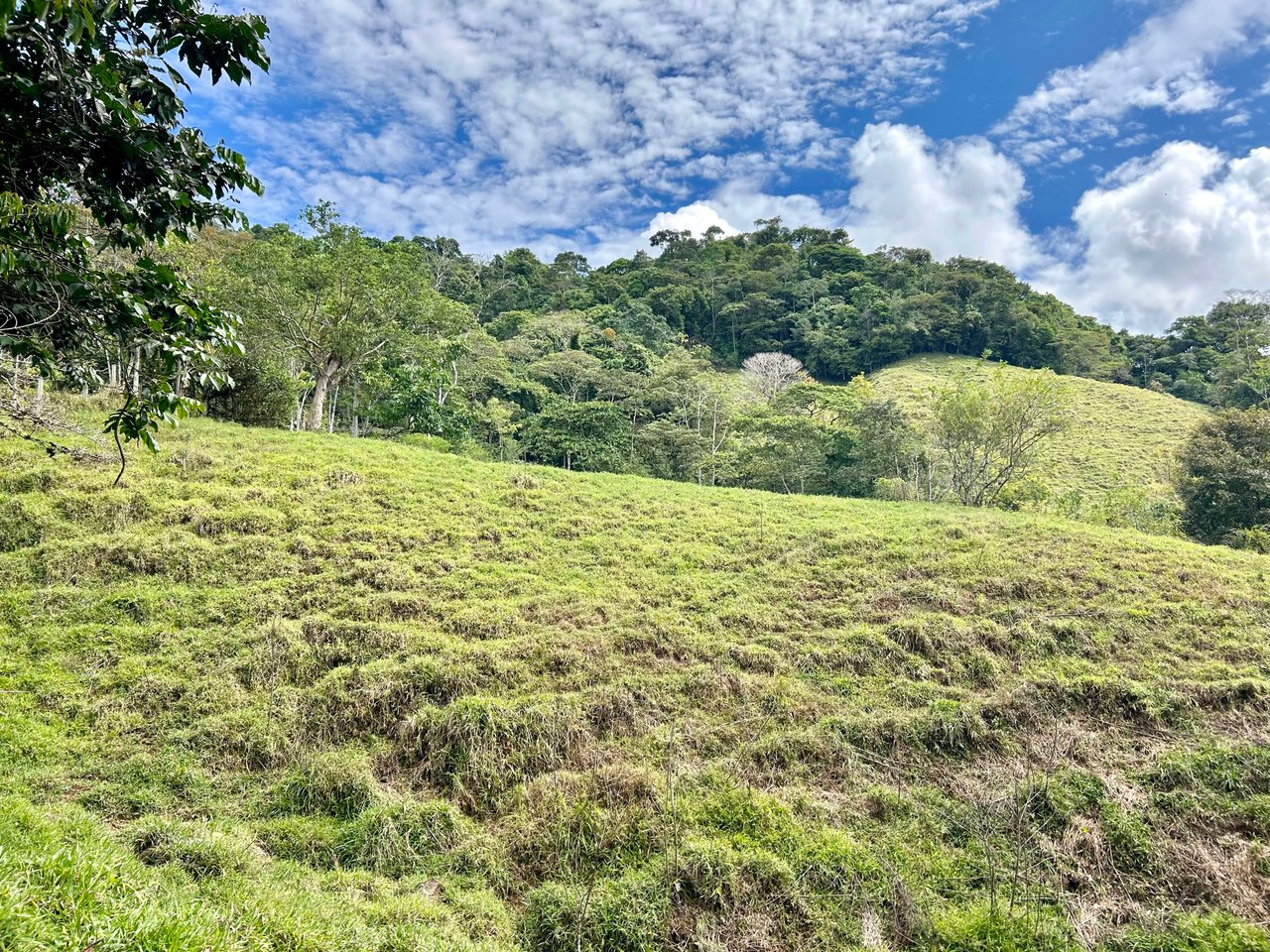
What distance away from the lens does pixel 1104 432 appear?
36.4 m

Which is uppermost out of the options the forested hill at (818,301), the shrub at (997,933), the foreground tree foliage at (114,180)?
the forested hill at (818,301)

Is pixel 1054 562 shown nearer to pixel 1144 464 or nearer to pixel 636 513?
pixel 636 513

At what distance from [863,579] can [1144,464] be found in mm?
32307

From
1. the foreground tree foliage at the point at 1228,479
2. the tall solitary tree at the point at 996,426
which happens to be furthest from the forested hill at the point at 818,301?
the tall solitary tree at the point at 996,426

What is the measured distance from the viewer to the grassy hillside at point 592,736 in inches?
181

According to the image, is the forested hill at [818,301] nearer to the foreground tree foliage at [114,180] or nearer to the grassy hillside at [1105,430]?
the grassy hillside at [1105,430]

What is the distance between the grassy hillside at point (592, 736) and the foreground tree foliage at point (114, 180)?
3.08m

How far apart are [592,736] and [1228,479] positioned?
27826 mm

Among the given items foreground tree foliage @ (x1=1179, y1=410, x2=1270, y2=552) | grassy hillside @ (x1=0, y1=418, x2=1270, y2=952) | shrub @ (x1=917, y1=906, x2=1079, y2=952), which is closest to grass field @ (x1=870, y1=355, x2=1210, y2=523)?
foreground tree foliage @ (x1=1179, y1=410, x2=1270, y2=552)

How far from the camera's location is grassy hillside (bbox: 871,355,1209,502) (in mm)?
29422

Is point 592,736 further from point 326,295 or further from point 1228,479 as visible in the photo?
point 1228,479

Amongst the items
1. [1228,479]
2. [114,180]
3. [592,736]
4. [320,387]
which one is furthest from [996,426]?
[320,387]

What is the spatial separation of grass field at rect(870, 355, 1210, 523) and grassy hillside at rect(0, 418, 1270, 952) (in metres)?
16.8

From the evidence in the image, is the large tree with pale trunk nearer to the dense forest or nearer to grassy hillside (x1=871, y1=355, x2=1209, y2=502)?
→ the dense forest
